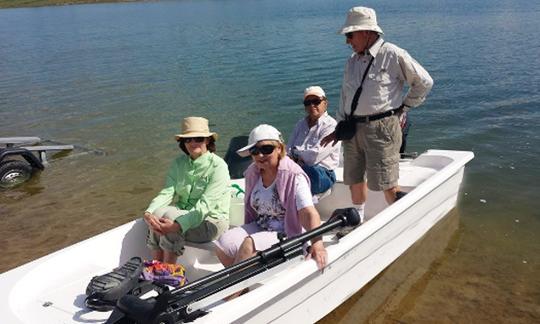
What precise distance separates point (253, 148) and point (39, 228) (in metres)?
4.10

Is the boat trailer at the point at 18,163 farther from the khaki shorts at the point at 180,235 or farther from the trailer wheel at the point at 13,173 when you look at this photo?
the khaki shorts at the point at 180,235

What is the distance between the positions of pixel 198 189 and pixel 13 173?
5074 mm

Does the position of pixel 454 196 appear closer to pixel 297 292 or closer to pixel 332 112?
pixel 297 292

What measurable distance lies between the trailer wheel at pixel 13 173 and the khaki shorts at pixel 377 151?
5.67 m

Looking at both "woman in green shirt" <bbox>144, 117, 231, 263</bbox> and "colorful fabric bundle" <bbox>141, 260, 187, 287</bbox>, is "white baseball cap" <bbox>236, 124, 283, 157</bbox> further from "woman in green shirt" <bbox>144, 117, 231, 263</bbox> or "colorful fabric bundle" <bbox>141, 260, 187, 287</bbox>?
"colorful fabric bundle" <bbox>141, 260, 187, 287</bbox>

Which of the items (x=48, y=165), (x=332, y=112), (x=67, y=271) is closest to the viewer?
(x=67, y=271)

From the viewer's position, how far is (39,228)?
6.58m

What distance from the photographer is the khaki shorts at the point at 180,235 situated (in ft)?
13.9

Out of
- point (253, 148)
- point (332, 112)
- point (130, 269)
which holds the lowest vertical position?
point (332, 112)

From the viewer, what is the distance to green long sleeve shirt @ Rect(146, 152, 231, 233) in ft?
13.8

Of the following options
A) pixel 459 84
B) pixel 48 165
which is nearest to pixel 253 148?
pixel 48 165

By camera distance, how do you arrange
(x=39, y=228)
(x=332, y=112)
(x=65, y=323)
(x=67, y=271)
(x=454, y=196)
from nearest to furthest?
(x=65, y=323) < (x=67, y=271) < (x=454, y=196) < (x=39, y=228) < (x=332, y=112)

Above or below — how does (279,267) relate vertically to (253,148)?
below

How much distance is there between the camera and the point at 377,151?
446cm
